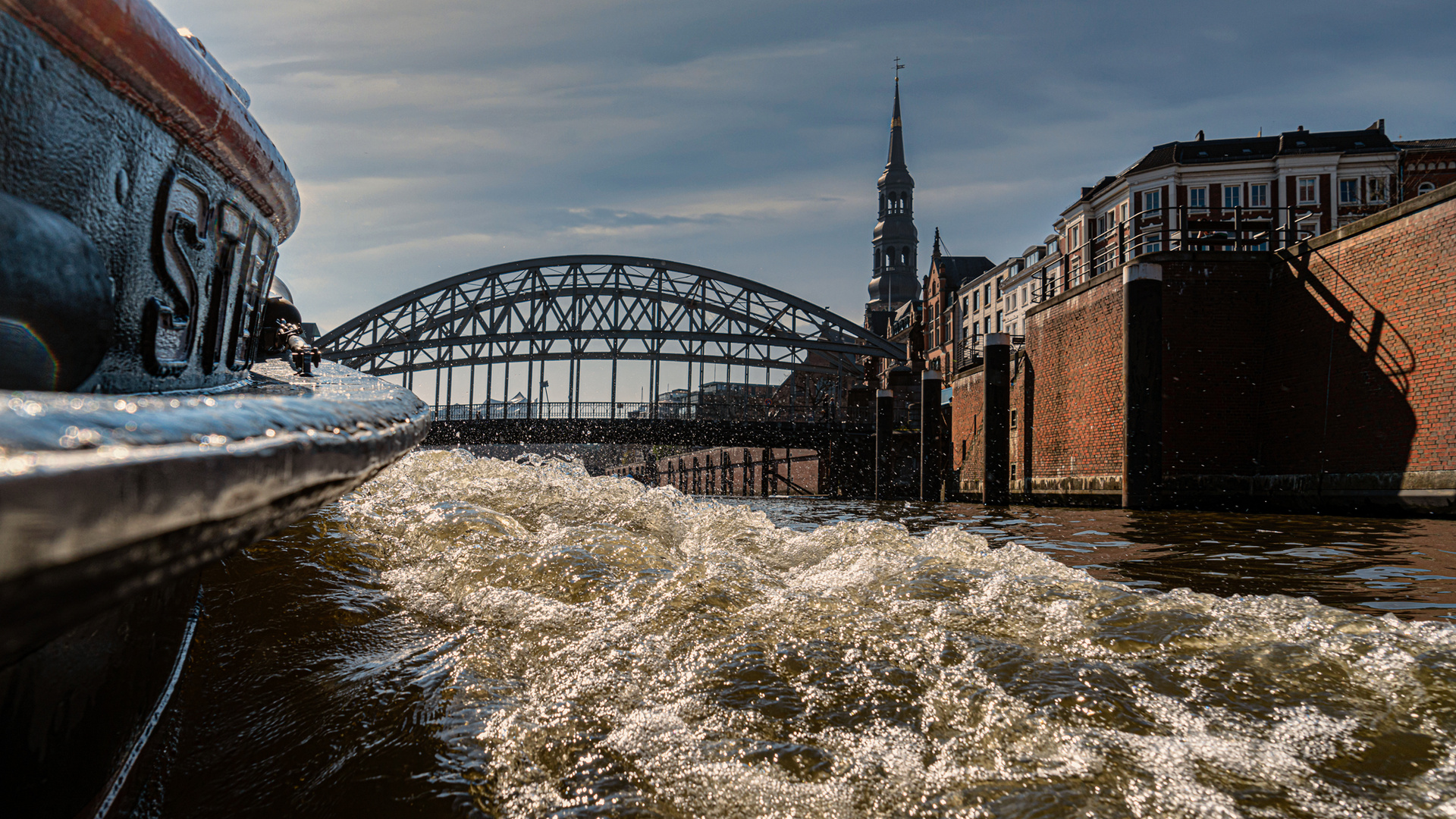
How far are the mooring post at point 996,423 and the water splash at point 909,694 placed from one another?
538 inches

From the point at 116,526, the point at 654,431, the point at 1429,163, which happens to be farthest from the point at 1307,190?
the point at 116,526

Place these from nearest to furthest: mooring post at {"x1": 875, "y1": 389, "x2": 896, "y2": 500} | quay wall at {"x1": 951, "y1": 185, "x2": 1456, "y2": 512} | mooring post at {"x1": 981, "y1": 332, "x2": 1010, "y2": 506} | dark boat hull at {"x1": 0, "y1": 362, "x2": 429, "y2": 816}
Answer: dark boat hull at {"x1": 0, "y1": 362, "x2": 429, "y2": 816} < quay wall at {"x1": 951, "y1": 185, "x2": 1456, "y2": 512} < mooring post at {"x1": 981, "y1": 332, "x2": 1010, "y2": 506} < mooring post at {"x1": 875, "y1": 389, "x2": 896, "y2": 500}

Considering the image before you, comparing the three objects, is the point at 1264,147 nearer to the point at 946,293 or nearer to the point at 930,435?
the point at 946,293

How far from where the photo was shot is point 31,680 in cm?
94

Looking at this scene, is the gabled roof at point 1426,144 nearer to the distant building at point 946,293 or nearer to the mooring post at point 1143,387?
the distant building at point 946,293

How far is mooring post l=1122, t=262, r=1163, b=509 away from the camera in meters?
12.1

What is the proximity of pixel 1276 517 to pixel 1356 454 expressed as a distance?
1976 millimetres

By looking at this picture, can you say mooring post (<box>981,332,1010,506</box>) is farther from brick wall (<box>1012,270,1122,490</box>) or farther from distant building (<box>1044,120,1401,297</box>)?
distant building (<box>1044,120,1401,297</box>)

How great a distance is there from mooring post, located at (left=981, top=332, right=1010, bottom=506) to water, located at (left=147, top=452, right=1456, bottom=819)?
12937 mm

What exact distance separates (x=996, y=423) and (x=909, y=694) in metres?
15.7

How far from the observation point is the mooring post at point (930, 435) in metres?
19.6

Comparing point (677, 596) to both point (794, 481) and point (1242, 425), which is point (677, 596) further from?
point (794, 481)

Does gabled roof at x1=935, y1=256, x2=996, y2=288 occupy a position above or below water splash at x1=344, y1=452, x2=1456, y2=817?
above

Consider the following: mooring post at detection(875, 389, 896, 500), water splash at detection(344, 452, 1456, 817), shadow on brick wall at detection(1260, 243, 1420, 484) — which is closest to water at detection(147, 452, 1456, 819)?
water splash at detection(344, 452, 1456, 817)
